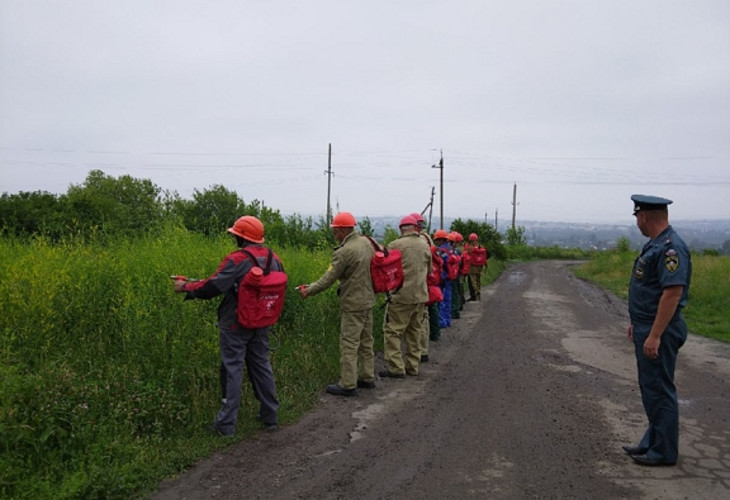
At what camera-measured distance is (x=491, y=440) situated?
531 centimetres

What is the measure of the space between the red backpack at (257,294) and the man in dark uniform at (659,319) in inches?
123

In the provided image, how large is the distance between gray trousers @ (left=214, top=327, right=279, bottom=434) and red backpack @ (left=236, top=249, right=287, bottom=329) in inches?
9.1

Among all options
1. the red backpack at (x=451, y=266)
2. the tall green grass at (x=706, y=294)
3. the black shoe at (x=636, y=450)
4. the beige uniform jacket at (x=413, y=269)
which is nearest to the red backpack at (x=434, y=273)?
the beige uniform jacket at (x=413, y=269)

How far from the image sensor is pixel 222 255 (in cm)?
836

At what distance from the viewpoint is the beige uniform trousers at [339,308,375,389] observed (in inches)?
Answer: 267

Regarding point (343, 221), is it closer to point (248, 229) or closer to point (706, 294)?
point (248, 229)

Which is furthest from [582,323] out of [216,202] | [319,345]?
[216,202]

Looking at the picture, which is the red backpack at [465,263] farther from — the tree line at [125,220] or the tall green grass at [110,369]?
the tall green grass at [110,369]

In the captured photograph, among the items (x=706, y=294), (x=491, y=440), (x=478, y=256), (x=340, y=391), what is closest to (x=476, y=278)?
(x=478, y=256)

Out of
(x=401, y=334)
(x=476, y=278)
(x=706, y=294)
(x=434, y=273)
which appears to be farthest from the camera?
(x=476, y=278)

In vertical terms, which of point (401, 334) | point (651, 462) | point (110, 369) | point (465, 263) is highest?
point (465, 263)

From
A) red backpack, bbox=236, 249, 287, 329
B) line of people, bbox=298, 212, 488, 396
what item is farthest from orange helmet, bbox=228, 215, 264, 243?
line of people, bbox=298, 212, 488, 396

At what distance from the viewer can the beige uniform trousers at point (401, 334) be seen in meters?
7.83

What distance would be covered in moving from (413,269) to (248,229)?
307cm
